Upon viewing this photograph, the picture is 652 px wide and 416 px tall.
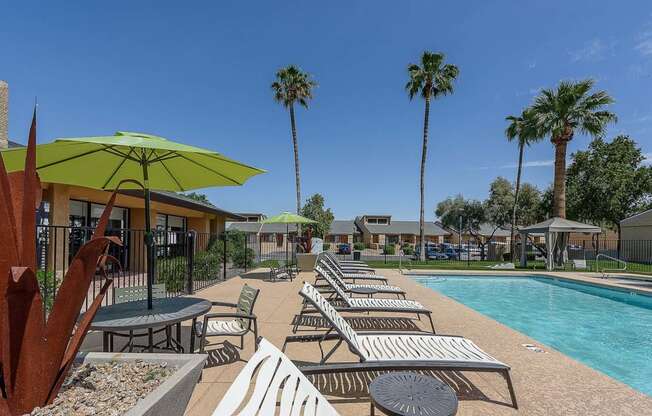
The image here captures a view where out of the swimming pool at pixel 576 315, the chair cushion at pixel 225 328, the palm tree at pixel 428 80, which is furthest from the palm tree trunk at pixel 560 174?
the chair cushion at pixel 225 328

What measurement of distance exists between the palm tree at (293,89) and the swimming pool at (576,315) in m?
15.5

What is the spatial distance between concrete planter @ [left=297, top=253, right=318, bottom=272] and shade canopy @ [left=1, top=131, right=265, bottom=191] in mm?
9449

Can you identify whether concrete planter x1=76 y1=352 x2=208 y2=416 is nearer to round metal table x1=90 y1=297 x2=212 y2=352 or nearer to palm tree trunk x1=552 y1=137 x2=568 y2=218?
round metal table x1=90 y1=297 x2=212 y2=352

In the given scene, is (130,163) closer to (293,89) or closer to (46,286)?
(46,286)

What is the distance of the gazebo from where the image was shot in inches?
706

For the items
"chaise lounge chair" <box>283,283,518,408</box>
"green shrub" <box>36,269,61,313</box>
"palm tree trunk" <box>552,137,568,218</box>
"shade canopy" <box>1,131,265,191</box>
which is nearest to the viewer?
"chaise lounge chair" <box>283,283,518,408</box>

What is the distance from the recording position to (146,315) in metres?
3.48

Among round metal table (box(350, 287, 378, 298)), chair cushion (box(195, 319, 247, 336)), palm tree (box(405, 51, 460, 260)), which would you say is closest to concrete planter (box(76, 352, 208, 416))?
chair cushion (box(195, 319, 247, 336))

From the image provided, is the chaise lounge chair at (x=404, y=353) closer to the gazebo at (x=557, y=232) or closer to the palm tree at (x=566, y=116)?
the gazebo at (x=557, y=232)

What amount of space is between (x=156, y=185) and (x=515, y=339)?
19.9 feet

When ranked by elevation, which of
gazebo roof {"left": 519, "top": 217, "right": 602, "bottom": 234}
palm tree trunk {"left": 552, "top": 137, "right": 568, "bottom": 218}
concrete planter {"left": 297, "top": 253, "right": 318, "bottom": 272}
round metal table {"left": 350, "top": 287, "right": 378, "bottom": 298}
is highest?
palm tree trunk {"left": 552, "top": 137, "right": 568, "bottom": 218}

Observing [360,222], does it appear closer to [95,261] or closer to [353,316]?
[353,316]

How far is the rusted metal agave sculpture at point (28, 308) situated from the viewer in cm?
204

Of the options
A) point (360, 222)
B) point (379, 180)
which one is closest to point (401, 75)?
point (379, 180)
